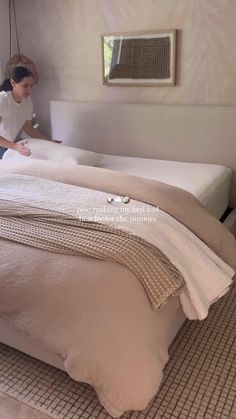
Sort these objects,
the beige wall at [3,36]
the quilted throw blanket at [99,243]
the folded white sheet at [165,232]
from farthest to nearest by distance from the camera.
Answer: the beige wall at [3,36]
the folded white sheet at [165,232]
the quilted throw blanket at [99,243]

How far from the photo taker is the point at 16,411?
5.15 ft

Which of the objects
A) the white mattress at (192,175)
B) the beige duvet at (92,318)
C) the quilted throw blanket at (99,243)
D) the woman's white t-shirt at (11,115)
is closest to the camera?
the beige duvet at (92,318)

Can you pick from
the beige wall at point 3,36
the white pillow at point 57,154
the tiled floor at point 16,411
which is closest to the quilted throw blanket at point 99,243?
the tiled floor at point 16,411

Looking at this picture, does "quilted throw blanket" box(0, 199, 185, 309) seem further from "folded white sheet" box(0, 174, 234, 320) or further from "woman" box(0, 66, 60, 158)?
"woman" box(0, 66, 60, 158)

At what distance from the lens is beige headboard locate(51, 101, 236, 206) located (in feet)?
9.49

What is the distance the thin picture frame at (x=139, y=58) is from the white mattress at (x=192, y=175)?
0.68m

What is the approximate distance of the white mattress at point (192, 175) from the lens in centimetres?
247

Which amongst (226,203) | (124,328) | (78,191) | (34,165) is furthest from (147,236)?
(226,203)

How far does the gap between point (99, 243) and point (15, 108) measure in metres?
1.93

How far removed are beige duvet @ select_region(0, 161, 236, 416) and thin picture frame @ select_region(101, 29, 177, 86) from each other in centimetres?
205

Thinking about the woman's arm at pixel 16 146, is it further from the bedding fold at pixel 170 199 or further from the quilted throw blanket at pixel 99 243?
the quilted throw blanket at pixel 99 243

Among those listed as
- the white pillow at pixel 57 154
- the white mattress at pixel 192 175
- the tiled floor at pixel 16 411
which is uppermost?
the white pillow at pixel 57 154

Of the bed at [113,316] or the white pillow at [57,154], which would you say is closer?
the bed at [113,316]

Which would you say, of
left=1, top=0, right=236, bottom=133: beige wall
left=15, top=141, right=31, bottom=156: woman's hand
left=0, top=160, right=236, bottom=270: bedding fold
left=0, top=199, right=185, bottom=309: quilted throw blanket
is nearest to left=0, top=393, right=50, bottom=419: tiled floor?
left=0, top=199, right=185, bottom=309: quilted throw blanket
